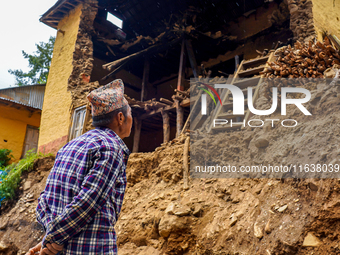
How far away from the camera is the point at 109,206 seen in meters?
1.93

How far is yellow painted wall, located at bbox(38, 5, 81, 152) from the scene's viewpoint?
33.4 feet

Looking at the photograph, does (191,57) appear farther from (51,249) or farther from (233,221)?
(51,249)

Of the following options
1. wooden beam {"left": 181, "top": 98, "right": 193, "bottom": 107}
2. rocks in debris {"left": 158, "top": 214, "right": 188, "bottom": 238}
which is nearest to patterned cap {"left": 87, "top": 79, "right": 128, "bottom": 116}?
rocks in debris {"left": 158, "top": 214, "right": 188, "bottom": 238}

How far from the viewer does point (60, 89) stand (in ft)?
35.1

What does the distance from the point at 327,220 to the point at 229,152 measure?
101 inches

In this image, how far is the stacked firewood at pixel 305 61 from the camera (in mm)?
5320

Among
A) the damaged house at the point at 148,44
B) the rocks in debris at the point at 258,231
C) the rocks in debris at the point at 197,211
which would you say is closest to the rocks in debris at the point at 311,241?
the rocks in debris at the point at 258,231

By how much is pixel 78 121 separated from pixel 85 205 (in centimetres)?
836

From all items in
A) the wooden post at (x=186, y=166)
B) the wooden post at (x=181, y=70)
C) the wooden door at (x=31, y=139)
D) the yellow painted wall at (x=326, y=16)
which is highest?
the yellow painted wall at (x=326, y=16)

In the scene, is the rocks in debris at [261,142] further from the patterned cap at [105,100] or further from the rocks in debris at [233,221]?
the patterned cap at [105,100]

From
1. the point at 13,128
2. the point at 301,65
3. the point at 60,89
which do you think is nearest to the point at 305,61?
the point at 301,65

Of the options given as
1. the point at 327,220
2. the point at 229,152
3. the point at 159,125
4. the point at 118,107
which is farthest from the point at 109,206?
the point at 159,125

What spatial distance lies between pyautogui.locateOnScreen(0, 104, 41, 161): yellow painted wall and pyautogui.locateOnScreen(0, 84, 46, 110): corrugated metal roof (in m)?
1.38

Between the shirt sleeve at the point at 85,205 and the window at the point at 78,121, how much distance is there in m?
7.94
